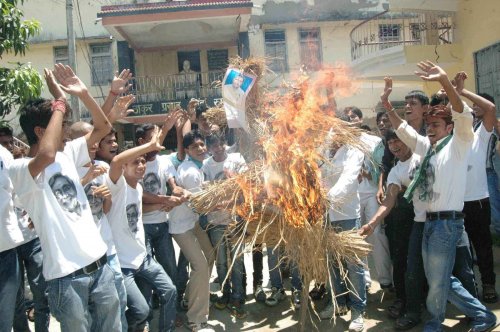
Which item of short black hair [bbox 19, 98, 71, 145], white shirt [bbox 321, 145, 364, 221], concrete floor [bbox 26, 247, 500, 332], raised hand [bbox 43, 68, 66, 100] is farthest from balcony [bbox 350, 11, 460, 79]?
short black hair [bbox 19, 98, 71, 145]

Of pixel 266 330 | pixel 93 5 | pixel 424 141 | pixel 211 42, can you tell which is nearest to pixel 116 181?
pixel 266 330

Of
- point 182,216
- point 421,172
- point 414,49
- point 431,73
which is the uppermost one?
point 414,49

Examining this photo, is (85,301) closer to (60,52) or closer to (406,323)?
(406,323)

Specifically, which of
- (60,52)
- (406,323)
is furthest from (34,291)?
(60,52)

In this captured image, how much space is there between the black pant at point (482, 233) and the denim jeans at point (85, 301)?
3.49 metres

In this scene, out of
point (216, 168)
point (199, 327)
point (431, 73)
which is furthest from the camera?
point (216, 168)

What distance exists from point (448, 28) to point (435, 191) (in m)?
7.98

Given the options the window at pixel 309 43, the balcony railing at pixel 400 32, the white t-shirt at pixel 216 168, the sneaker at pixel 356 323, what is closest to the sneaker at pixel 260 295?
the white t-shirt at pixel 216 168

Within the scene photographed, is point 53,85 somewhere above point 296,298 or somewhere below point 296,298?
above

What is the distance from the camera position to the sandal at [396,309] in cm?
449

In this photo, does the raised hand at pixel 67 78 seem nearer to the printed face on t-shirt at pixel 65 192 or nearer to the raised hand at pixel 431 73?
the printed face on t-shirt at pixel 65 192

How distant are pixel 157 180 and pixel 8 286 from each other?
176cm

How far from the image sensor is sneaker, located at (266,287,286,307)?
5.03 m

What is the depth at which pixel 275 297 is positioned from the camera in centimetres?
507
